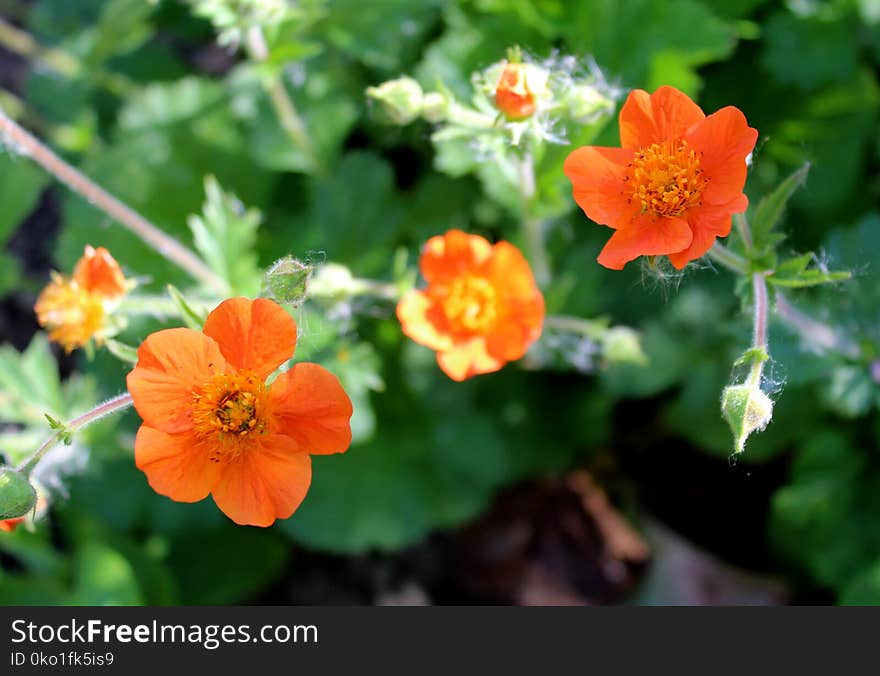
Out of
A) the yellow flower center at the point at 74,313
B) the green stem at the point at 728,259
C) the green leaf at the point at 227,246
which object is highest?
the green leaf at the point at 227,246

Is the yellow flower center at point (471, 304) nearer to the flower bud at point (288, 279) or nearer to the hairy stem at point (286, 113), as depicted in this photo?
the flower bud at point (288, 279)

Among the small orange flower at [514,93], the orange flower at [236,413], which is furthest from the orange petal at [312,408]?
the small orange flower at [514,93]

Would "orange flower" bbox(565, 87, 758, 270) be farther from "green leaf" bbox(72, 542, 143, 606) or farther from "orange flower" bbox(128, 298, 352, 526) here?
"green leaf" bbox(72, 542, 143, 606)

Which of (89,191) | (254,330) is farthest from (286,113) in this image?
(254,330)

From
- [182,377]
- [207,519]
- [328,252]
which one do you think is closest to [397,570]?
[207,519]

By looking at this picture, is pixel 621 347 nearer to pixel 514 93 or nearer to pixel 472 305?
pixel 472 305

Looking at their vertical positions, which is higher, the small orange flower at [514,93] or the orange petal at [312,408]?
the small orange flower at [514,93]

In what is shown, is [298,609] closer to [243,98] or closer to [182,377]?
[182,377]
